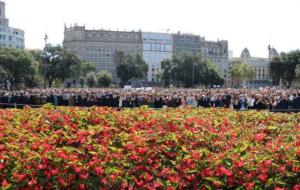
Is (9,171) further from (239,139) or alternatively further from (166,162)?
(239,139)

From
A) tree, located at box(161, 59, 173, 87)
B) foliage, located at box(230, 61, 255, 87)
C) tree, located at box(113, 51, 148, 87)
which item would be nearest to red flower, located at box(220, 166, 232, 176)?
tree, located at box(161, 59, 173, 87)

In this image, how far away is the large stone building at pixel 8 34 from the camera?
154375 mm

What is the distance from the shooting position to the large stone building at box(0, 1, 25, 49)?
15438cm

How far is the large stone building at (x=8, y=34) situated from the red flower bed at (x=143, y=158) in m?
148

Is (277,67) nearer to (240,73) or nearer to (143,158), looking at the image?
(240,73)

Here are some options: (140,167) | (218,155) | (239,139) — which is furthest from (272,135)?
(140,167)

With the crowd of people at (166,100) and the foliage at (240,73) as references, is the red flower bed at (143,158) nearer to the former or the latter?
the crowd of people at (166,100)

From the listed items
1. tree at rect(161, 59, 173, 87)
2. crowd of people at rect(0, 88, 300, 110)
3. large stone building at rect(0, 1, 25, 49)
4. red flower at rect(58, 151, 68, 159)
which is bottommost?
crowd of people at rect(0, 88, 300, 110)

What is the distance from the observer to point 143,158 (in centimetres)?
596

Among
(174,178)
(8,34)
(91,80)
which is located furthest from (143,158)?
(8,34)

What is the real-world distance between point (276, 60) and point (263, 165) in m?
97.4

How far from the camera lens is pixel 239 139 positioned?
7.20m

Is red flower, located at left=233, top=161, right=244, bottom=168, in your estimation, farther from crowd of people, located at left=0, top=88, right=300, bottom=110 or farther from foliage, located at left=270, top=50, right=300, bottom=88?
foliage, located at left=270, top=50, right=300, bottom=88

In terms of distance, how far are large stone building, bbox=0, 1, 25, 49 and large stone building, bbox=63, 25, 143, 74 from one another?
27.1m
